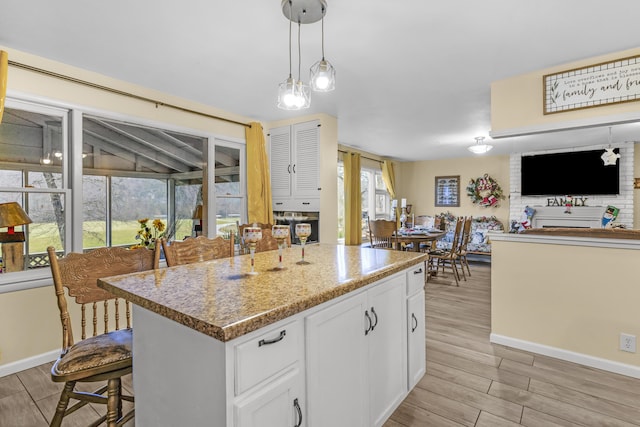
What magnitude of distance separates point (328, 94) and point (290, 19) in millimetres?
1445

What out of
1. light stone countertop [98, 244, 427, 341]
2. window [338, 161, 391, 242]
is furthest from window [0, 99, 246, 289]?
window [338, 161, 391, 242]

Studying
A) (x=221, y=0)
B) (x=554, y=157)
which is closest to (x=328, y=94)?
(x=221, y=0)

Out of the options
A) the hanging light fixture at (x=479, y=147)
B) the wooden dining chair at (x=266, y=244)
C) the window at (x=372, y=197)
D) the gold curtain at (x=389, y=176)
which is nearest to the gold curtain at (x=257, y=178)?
the wooden dining chair at (x=266, y=244)

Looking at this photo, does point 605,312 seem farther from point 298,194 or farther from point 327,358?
point 298,194

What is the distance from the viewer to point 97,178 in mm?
2863

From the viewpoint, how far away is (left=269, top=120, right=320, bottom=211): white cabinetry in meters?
3.88

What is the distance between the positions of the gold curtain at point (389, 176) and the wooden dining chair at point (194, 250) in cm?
542

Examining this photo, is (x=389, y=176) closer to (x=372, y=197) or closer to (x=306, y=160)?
(x=372, y=197)

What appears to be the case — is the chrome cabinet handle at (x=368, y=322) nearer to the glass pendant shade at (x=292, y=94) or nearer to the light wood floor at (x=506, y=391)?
the light wood floor at (x=506, y=391)

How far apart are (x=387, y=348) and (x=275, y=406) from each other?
32.4 inches

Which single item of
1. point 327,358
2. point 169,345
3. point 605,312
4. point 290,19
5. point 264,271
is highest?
point 290,19

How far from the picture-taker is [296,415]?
1068mm

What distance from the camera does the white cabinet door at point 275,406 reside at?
2.92 feet

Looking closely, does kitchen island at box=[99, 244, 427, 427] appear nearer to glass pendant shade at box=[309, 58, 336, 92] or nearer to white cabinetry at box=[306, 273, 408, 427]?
white cabinetry at box=[306, 273, 408, 427]
